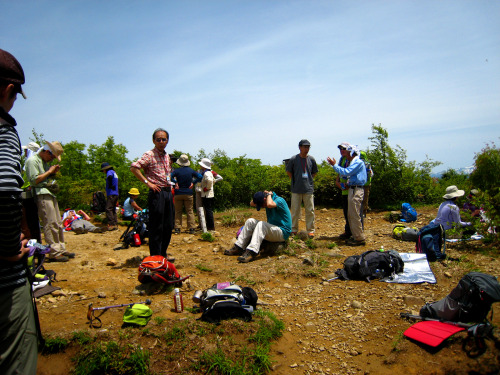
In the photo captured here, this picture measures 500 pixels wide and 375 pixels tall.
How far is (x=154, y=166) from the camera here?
17.9ft

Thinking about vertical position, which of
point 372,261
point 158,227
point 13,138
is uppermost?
point 13,138

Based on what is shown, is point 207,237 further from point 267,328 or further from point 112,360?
point 112,360

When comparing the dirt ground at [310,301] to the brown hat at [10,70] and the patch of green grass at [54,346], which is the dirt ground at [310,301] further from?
the brown hat at [10,70]

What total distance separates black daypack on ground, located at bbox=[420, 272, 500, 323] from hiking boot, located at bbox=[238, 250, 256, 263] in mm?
3376

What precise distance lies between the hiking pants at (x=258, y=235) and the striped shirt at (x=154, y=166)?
1999mm

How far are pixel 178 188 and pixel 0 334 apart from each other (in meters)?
7.11

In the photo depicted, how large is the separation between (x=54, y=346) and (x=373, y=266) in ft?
14.4

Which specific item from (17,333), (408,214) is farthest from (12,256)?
(408,214)

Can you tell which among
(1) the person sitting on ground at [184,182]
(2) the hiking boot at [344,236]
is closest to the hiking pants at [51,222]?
(1) the person sitting on ground at [184,182]

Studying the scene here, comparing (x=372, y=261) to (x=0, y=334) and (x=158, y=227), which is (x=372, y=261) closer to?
(x=158, y=227)

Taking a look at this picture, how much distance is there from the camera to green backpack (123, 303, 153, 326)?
3857 mm

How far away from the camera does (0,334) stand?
1809 millimetres

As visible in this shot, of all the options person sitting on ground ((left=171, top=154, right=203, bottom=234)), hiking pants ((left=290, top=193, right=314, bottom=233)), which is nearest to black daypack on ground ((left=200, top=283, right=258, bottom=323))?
hiking pants ((left=290, top=193, right=314, bottom=233))

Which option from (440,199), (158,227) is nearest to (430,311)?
(158,227)
